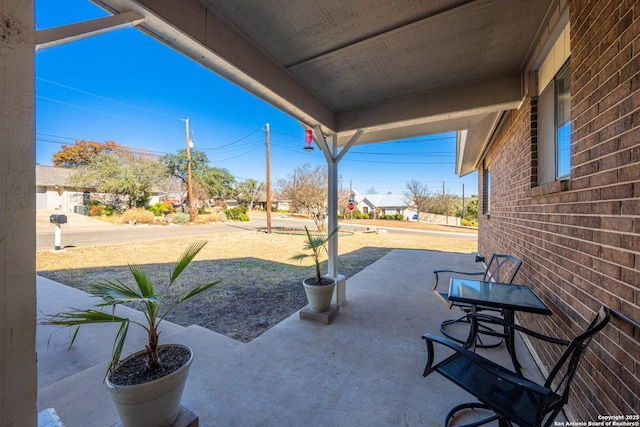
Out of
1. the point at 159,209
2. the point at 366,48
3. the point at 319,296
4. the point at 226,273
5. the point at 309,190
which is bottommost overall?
the point at 226,273

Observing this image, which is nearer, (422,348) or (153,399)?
(153,399)

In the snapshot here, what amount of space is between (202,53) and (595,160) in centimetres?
259

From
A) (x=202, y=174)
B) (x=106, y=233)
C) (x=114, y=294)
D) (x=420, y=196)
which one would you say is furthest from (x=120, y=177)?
(x=420, y=196)

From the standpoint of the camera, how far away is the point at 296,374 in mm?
2166

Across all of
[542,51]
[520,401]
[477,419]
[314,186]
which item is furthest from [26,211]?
[314,186]

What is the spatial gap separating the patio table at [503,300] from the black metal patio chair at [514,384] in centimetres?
45

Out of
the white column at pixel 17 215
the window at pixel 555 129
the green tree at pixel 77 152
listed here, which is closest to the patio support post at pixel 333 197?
the window at pixel 555 129

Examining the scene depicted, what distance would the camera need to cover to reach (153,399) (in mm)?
1315

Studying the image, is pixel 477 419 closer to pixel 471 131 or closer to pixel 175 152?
pixel 471 131

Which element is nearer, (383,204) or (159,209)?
(159,209)

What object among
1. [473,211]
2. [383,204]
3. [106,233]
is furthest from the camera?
[383,204]

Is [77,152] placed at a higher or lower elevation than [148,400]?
higher

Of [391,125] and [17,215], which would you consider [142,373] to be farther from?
[391,125]

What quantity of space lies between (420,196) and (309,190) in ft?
64.1
